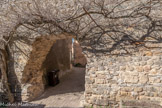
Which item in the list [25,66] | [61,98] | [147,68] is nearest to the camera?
[147,68]

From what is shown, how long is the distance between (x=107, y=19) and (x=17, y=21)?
2.64 m

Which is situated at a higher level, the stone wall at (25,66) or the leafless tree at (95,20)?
the leafless tree at (95,20)

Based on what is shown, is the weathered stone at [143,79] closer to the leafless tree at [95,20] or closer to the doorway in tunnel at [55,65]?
the leafless tree at [95,20]

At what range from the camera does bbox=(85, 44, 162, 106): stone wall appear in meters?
3.11

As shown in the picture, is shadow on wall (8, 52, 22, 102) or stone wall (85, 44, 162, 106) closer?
stone wall (85, 44, 162, 106)

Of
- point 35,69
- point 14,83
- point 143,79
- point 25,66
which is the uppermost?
point 25,66

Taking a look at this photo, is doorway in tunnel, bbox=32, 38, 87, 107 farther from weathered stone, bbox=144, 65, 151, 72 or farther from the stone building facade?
weathered stone, bbox=144, 65, 151, 72

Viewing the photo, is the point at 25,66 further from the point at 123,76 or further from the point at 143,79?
the point at 143,79

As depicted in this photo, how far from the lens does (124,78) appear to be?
3.28 meters

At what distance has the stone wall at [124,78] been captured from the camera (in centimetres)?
311

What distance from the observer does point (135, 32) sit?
3199mm

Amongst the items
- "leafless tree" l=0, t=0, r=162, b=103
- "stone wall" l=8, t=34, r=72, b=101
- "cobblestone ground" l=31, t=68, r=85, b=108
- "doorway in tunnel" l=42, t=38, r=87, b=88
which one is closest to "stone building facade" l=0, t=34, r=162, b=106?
"leafless tree" l=0, t=0, r=162, b=103

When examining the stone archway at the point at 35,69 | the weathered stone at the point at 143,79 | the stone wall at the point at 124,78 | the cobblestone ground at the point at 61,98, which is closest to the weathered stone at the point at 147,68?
the stone wall at the point at 124,78

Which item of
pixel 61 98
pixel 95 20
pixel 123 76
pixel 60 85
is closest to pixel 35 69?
pixel 61 98
